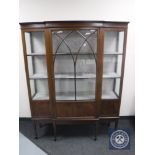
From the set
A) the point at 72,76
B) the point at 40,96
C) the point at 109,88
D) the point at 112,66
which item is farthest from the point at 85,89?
the point at 40,96

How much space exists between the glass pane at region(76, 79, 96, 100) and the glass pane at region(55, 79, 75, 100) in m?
0.09

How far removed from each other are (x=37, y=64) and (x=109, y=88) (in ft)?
4.02

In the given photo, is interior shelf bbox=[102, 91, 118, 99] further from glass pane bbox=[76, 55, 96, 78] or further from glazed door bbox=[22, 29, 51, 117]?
glazed door bbox=[22, 29, 51, 117]

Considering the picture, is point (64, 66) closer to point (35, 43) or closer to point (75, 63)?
point (75, 63)

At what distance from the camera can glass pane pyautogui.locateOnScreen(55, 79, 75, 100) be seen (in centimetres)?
229

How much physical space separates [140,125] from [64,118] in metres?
1.34

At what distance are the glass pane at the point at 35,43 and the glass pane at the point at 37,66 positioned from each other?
0.09m

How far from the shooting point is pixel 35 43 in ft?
7.47

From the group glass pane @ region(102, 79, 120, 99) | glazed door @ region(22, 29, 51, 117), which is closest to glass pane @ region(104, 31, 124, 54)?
glass pane @ region(102, 79, 120, 99)

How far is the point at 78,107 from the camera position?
87.1 inches

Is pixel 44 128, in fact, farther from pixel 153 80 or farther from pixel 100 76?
pixel 153 80

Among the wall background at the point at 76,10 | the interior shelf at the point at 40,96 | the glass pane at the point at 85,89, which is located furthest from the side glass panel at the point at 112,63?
the interior shelf at the point at 40,96
